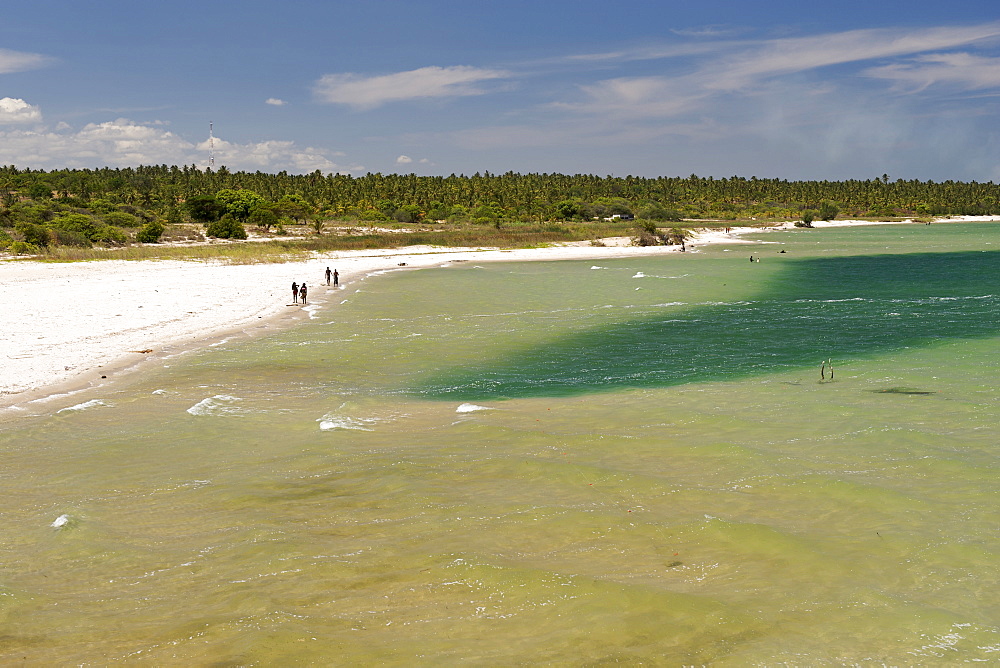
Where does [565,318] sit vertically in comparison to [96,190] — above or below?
below

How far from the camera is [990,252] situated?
90188 millimetres

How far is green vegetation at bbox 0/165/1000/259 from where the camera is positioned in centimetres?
7456

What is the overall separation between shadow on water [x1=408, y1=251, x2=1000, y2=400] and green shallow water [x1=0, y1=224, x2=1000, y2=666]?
1.04ft

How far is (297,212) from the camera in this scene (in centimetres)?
11788

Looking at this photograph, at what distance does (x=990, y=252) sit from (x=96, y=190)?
133 meters

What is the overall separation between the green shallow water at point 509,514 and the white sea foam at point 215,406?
0.18m

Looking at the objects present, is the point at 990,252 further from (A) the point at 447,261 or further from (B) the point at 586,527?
(B) the point at 586,527

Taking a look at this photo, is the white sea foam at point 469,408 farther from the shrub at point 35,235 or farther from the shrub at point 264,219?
the shrub at point 264,219

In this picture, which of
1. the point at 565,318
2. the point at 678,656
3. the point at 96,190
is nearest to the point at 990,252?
the point at 565,318

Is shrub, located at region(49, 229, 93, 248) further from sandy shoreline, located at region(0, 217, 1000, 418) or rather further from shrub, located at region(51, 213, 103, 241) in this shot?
sandy shoreline, located at region(0, 217, 1000, 418)

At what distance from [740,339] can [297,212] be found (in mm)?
98601

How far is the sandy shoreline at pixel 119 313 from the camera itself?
20594mm

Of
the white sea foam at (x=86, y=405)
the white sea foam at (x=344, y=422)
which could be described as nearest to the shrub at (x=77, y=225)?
the white sea foam at (x=86, y=405)

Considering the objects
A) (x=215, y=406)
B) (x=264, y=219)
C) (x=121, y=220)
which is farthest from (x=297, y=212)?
(x=215, y=406)
